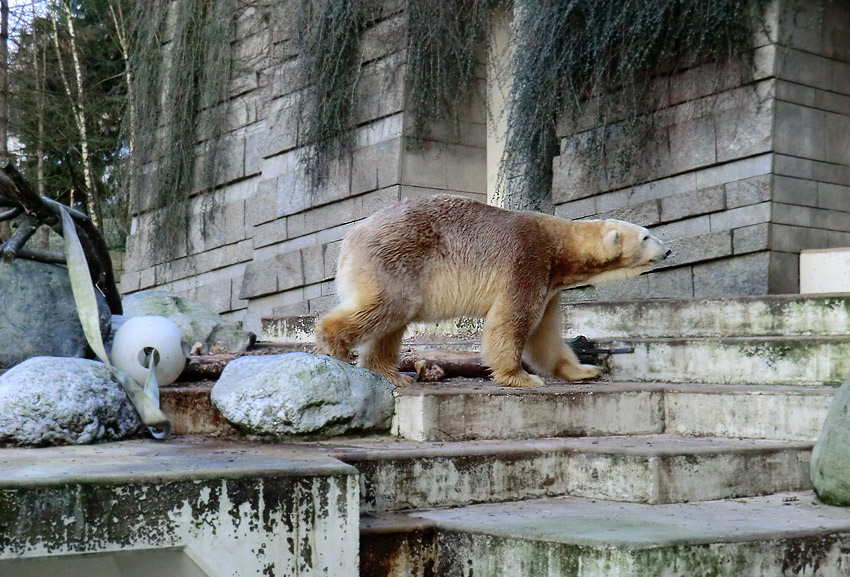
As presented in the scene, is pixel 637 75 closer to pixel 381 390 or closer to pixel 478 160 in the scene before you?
pixel 478 160

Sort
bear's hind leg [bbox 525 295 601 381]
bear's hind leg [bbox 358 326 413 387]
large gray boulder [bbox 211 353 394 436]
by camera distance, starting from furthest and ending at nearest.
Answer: bear's hind leg [bbox 525 295 601 381], bear's hind leg [bbox 358 326 413 387], large gray boulder [bbox 211 353 394 436]

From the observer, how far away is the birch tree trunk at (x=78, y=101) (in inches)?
543

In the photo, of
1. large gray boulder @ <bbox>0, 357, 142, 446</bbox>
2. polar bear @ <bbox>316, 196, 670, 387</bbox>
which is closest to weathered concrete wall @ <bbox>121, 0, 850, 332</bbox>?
polar bear @ <bbox>316, 196, 670, 387</bbox>

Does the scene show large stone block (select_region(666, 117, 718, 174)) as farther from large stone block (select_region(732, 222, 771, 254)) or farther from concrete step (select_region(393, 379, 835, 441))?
concrete step (select_region(393, 379, 835, 441))

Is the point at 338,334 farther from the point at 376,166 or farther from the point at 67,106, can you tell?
the point at 67,106

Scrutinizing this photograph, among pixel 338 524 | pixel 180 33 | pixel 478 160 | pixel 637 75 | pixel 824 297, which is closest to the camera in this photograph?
pixel 338 524

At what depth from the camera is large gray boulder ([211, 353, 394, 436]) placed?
3.81 metres

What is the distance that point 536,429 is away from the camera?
13.6ft

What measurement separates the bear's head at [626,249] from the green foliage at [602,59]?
201cm

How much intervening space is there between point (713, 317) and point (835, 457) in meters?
1.97

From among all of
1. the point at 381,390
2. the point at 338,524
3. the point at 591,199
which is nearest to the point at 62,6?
the point at 591,199

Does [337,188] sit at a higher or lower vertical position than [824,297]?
higher

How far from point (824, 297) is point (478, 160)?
4.07 metres

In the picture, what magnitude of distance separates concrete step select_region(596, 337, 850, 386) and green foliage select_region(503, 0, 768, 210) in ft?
6.92
